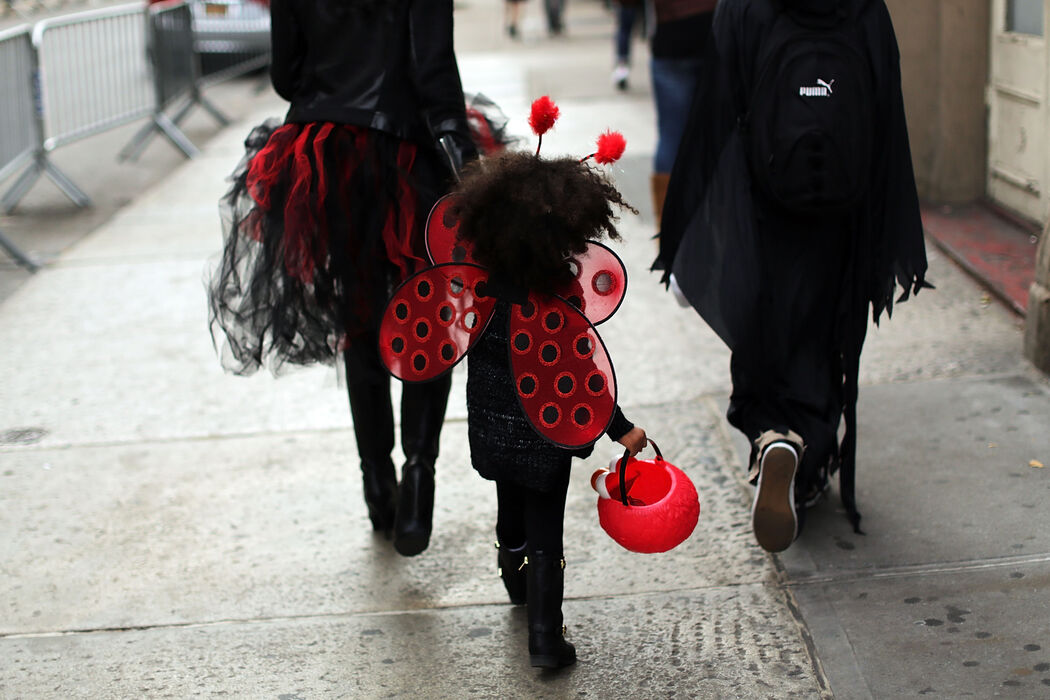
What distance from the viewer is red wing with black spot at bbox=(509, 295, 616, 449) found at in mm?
2949

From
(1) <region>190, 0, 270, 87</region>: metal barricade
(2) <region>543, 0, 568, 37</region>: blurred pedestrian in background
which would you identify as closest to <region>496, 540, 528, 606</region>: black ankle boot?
(1) <region>190, 0, 270, 87</region>: metal barricade

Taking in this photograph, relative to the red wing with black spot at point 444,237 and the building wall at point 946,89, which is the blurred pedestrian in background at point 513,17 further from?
the red wing with black spot at point 444,237

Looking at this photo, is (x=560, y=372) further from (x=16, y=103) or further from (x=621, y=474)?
(x=16, y=103)

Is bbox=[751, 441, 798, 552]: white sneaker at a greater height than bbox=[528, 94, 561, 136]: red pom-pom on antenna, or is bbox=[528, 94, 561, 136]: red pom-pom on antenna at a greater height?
bbox=[528, 94, 561, 136]: red pom-pom on antenna

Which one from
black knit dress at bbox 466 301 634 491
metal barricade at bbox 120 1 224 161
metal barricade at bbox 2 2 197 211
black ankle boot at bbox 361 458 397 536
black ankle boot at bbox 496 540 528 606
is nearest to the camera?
black knit dress at bbox 466 301 634 491

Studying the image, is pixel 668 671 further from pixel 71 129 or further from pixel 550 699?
pixel 71 129

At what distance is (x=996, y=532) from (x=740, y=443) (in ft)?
3.53

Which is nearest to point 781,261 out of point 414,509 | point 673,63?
point 414,509

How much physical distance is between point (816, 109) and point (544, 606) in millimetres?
1516

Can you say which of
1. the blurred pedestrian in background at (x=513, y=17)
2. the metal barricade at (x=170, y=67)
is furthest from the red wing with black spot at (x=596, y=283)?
the blurred pedestrian in background at (x=513, y=17)

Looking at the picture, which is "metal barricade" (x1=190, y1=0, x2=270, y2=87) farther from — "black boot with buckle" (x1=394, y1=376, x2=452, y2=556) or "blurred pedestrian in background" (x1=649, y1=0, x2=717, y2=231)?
"black boot with buckle" (x1=394, y1=376, x2=452, y2=556)

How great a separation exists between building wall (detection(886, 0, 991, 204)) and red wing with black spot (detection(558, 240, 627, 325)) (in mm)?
4388

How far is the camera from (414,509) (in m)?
3.66

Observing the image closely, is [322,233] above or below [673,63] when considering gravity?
below
